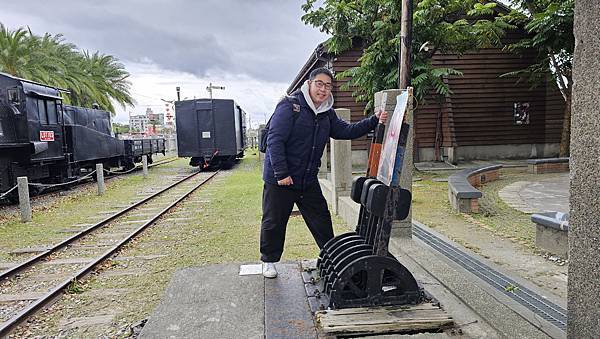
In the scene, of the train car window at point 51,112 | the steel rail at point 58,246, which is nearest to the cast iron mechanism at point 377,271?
the steel rail at point 58,246

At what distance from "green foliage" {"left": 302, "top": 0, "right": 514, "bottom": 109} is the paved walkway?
3126 millimetres

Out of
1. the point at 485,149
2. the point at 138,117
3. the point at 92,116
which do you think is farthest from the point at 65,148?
the point at 138,117

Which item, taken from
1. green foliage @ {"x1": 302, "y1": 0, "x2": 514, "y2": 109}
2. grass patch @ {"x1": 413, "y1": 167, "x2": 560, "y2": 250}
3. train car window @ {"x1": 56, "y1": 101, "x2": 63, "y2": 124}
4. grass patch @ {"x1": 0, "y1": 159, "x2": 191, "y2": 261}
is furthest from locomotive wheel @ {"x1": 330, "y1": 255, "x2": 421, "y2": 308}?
train car window @ {"x1": 56, "y1": 101, "x2": 63, "y2": 124}

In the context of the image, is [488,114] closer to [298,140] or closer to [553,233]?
[553,233]

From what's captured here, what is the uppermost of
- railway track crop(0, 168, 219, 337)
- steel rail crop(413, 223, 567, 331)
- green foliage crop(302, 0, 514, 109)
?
green foliage crop(302, 0, 514, 109)

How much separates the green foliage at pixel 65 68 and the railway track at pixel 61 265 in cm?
2044

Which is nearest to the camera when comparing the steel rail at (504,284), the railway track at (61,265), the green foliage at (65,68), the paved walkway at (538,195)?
the steel rail at (504,284)

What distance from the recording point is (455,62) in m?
17.3

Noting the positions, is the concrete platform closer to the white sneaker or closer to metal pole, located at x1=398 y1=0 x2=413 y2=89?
the white sneaker

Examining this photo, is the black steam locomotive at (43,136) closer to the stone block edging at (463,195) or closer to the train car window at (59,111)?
the train car window at (59,111)

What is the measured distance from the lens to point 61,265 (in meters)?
5.61

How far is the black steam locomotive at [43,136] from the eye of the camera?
10734mm

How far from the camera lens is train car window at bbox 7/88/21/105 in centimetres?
1079

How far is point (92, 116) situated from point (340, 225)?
1310 cm
